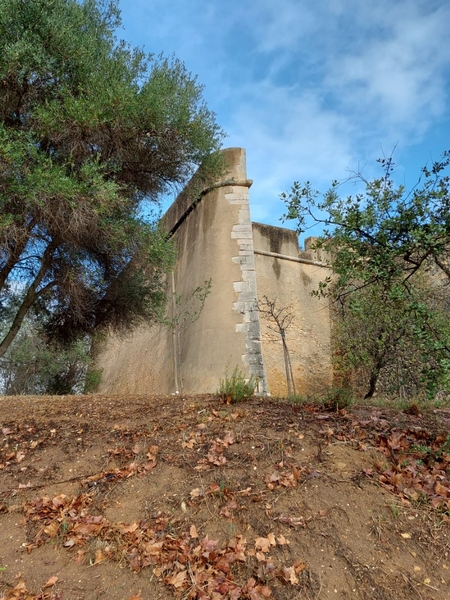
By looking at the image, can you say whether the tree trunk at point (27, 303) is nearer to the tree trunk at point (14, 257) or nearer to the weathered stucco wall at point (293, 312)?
the tree trunk at point (14, 257)

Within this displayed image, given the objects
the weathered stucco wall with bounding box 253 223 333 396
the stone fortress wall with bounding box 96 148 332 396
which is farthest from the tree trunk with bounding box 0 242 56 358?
the weathered stucco wall with bounding box 253 223 333 396

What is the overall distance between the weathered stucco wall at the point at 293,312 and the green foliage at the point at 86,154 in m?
3.50

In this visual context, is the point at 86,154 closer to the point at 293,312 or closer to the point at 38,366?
the point at 293,312

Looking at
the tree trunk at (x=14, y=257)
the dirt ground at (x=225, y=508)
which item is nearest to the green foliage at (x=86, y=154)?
the tree trunk at (x=14, y=257)

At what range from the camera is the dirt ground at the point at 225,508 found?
2344mm

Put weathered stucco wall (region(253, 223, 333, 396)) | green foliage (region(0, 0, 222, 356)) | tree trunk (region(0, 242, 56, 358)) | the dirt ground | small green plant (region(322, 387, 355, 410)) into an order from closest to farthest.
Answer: the dirt ground < small green plant (region(322, 387, 355, 410)) < green foliage (region(0, 0, 222, 356)) < tree trunk (region(0, 242, 56, 358)) < weathered stucco wall (region(253, 223, 333, 396))

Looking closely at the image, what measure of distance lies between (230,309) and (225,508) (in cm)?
511

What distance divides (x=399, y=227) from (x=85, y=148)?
4805 mm

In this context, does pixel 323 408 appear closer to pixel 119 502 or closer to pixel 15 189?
pixel 119 502

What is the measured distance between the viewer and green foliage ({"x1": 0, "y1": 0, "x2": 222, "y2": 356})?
18.5 ft

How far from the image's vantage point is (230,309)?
7.76 m

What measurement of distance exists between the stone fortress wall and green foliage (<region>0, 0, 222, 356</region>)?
3.36ft

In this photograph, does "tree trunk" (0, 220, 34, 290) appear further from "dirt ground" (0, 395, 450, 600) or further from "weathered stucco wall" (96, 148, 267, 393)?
"weathered stucco wall" (96, 148, 267, 393)

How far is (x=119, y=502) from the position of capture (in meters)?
2.95
